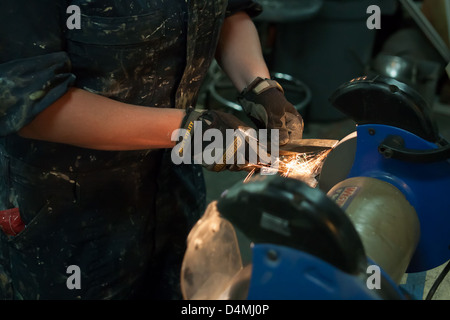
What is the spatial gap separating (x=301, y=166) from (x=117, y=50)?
575 mm

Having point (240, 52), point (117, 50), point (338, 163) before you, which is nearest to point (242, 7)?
point (240, 52)

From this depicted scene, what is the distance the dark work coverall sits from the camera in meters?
1.04

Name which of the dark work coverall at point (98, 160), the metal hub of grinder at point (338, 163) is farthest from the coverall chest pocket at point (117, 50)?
the metal hub of grinder at point (338, 163)

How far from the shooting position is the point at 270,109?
1.48 meters

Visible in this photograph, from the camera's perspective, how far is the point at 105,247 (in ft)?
4.64

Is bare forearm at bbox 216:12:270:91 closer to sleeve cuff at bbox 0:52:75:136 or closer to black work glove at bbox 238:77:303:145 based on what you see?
black work glove at bbox 238:77:303:145

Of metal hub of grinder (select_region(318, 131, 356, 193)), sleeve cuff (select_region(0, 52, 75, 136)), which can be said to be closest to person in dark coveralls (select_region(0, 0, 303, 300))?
sleeve cuff (select_region(0, 52, 75, 136))

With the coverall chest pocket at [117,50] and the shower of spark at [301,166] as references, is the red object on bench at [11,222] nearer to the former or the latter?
the coverall chest pocket at [117,50]

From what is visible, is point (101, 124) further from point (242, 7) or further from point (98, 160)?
point (242, 7)

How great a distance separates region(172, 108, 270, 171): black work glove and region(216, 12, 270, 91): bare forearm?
15.2 inches

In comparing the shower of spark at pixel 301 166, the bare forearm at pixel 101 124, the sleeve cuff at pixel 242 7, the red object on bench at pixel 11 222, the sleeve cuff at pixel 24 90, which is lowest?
the red object on bench at pixel 11 222

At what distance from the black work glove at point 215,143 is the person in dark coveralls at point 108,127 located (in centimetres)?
1

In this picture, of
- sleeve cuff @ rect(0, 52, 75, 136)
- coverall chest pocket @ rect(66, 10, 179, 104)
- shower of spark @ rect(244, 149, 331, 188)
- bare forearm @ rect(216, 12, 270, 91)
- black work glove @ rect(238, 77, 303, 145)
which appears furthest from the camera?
bare forearm @ rect(216, 12, 270, 91)

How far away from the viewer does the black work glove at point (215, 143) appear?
47.7 inches
